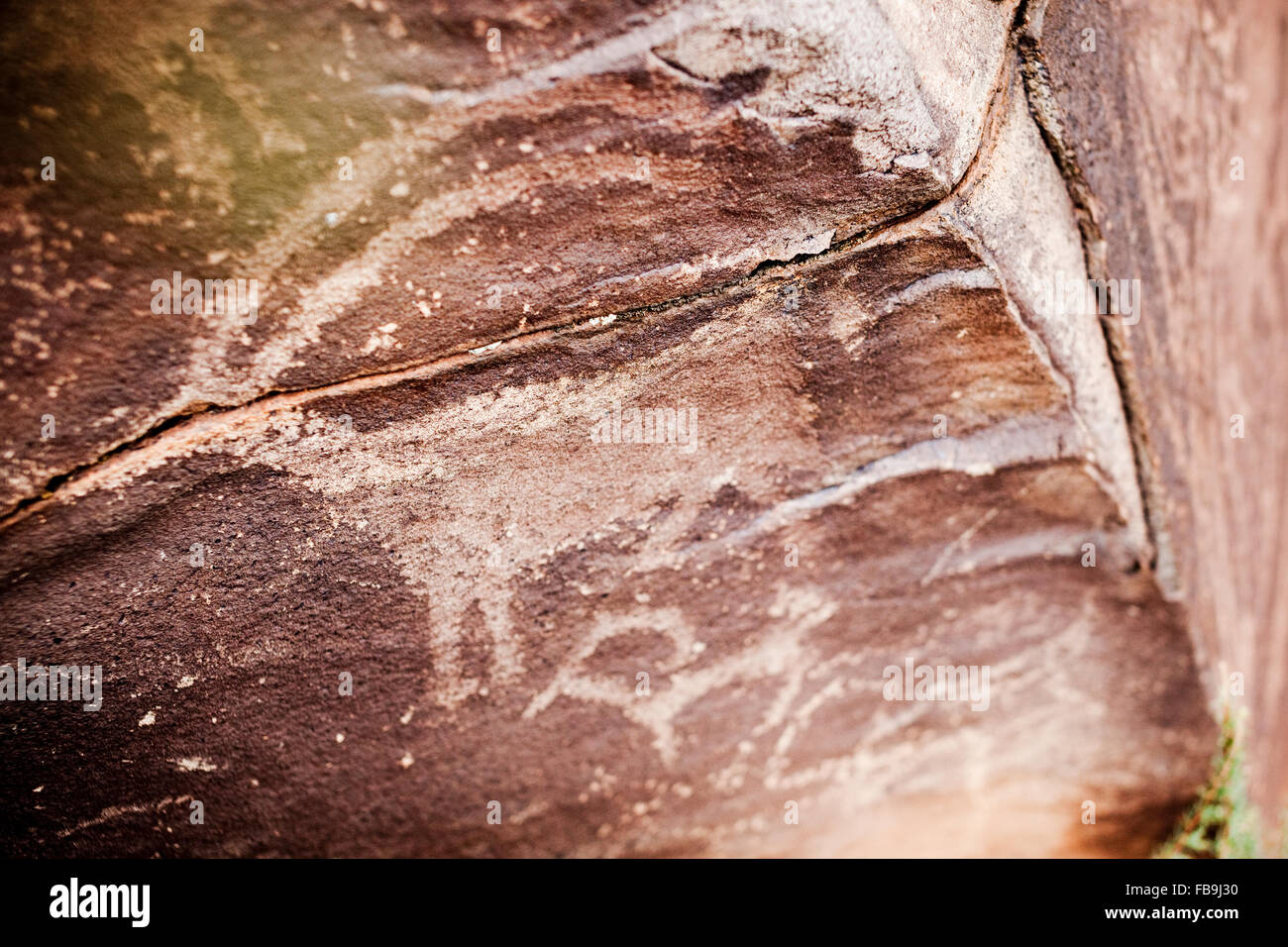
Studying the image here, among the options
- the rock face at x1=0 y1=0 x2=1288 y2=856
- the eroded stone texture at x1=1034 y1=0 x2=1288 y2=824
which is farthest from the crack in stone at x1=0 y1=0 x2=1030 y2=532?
the eroded stone texture at x1=1034 y1=0 x2=1288 y2=824

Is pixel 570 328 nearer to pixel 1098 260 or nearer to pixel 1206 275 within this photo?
pixel 1098 260

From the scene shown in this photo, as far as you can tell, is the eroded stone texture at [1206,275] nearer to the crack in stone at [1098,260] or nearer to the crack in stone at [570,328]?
the crack in stone at [1098,260]

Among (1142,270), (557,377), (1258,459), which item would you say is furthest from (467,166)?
(1258,459)

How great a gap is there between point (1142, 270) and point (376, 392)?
130cm

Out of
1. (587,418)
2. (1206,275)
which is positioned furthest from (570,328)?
(1206,275)

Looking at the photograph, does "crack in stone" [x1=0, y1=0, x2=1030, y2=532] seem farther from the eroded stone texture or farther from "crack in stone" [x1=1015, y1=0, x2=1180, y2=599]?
the eroded stone texture

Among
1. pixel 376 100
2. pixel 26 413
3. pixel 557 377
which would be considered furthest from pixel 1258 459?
pixel 26 413

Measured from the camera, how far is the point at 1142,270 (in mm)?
1200
